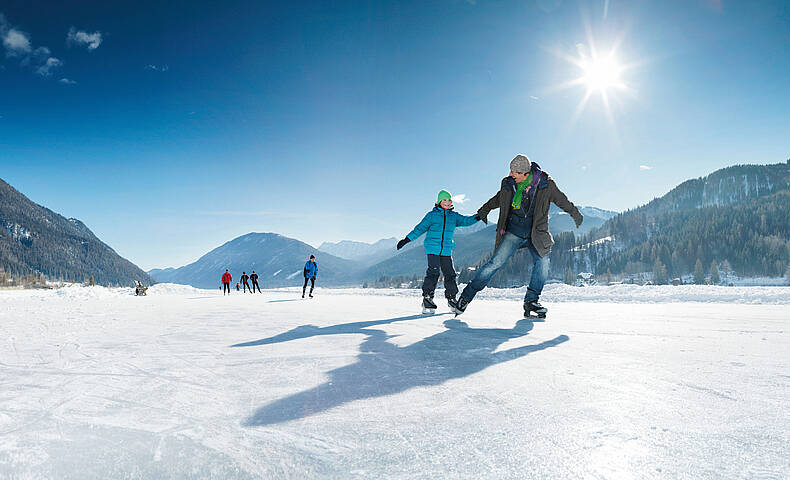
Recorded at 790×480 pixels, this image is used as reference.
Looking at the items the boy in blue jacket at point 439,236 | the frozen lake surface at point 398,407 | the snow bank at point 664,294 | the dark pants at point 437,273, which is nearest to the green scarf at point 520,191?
the boy in blue jacket at point 439,236

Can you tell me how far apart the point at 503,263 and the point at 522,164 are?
157cm

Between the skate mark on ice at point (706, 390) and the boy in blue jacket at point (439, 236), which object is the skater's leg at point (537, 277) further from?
the skate mark on ice at point (706, 390)

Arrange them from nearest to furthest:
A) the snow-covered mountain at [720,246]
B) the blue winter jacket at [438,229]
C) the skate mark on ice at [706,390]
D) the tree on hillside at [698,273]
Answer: the skate mark on ice at [706,390] → the blue winter jacket at [438,229] → the tree on hillside at [698,273] → the snow-covered mountain at [720,246]

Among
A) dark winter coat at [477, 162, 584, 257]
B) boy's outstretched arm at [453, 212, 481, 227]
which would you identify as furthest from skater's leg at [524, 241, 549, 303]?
boy's outstretched arm at [453, 212, 481, 227]

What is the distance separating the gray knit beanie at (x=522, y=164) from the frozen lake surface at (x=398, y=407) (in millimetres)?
2808

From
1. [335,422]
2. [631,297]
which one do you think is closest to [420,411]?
[335,422]

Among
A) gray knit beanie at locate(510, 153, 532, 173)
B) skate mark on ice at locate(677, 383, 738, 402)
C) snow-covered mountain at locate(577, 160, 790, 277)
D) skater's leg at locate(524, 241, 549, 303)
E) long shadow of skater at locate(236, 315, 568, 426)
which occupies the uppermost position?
snow-covered mountain at locate(577, 160, 790, 277)

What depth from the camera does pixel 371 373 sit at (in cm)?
263

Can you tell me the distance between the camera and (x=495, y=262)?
5.89m

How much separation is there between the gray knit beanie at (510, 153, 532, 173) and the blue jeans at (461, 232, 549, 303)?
1.00 m

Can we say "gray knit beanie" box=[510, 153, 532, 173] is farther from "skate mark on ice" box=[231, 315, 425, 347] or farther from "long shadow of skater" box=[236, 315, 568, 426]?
"skate mark on ice" box=[231, 315, 425, 347]

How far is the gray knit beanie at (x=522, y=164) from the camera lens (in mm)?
5762

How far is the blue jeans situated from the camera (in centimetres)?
583

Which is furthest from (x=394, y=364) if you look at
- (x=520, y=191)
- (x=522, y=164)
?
→ (x=522, y=164)
